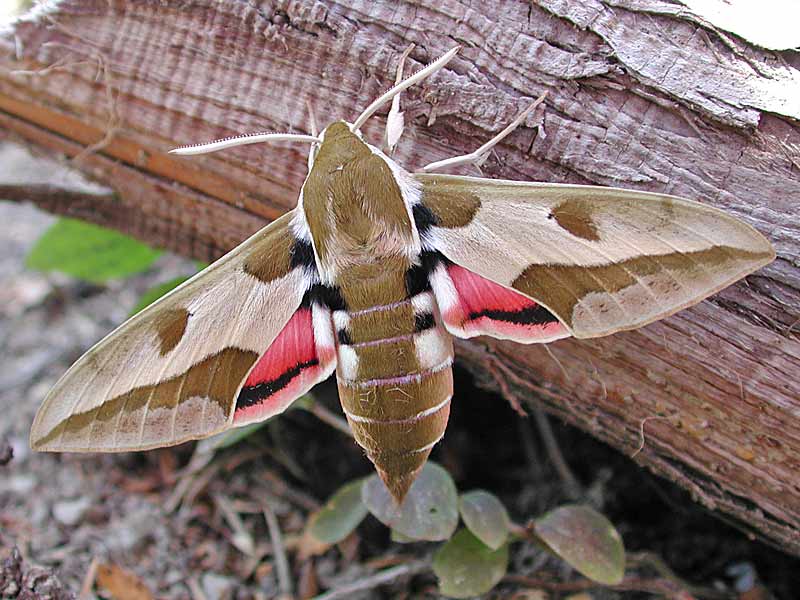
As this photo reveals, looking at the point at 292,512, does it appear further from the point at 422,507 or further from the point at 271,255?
the point at 271,255

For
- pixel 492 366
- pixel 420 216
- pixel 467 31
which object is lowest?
pixel 492 366

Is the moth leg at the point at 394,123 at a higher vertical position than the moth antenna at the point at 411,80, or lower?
lower

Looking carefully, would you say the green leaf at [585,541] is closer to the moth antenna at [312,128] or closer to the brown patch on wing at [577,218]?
the brown patch on wing at [577,218]

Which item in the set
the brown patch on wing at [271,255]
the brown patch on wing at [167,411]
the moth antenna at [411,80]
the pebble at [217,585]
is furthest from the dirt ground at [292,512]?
the moth antenna at [411,80]

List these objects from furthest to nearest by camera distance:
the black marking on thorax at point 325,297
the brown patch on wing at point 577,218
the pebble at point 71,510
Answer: the pebble at point 71,510
the black marking on thorax at point 325,297
the brown patch on wing at point 577,218

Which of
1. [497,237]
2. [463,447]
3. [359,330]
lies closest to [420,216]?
[497,237]

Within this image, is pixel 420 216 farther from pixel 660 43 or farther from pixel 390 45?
pixel 660 43
